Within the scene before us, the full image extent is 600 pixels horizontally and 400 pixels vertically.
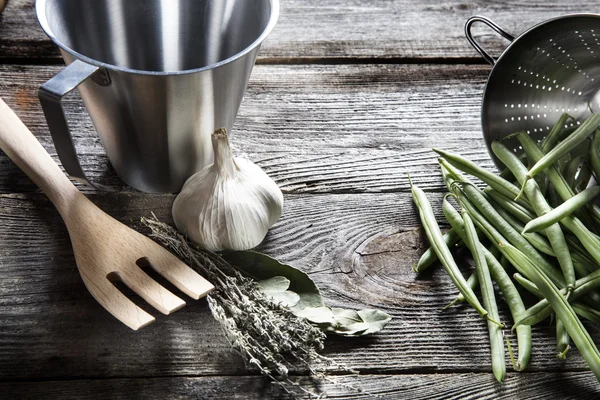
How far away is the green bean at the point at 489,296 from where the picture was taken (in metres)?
0.92

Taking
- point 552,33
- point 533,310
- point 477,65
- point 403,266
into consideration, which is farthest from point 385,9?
point 533,310

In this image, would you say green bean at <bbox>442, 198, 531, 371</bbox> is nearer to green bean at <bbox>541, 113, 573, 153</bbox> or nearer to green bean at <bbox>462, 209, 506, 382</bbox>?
green bean at <bbox>462, 209, 506, 382</bbox>

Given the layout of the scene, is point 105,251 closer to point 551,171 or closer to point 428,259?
point 428,259

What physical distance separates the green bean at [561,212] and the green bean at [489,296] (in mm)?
75

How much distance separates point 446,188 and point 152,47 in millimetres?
594

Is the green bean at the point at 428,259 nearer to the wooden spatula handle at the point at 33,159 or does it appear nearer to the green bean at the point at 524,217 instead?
the green bean at the point at 524,217

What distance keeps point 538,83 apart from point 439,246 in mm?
366

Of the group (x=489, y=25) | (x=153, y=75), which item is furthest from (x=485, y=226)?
(x=153, y=75)

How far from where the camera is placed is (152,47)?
126 cm

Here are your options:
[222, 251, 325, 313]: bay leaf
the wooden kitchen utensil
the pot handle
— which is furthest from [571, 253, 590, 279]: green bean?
the pot handle

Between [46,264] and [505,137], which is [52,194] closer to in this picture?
[46,264]

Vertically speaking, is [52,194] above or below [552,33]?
below

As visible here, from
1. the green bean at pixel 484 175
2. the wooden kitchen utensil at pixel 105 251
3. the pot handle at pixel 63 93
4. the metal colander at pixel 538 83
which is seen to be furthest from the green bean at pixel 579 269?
the pot handle at pixel 63 93

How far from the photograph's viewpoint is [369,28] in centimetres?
151
